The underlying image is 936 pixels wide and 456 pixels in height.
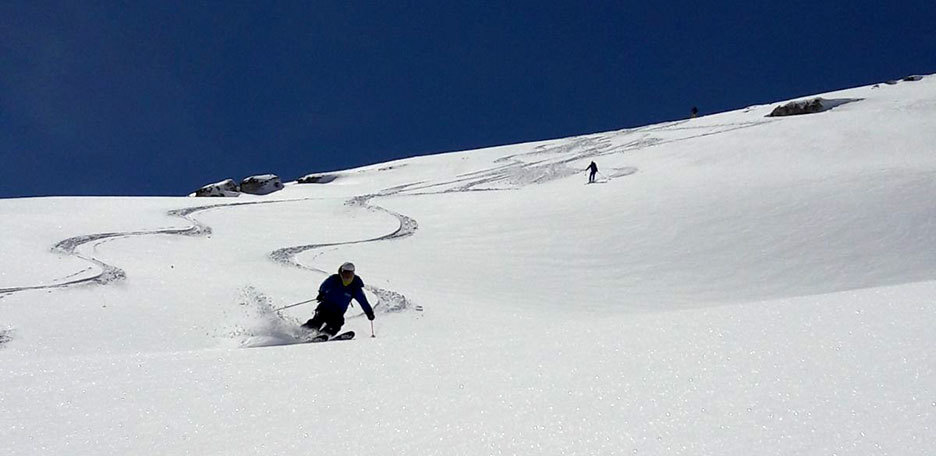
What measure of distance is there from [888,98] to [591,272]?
38.5 meters

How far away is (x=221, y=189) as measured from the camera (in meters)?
50.7

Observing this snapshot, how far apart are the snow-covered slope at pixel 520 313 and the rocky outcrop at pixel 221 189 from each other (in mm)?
20745

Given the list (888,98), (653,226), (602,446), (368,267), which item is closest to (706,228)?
(653,226)

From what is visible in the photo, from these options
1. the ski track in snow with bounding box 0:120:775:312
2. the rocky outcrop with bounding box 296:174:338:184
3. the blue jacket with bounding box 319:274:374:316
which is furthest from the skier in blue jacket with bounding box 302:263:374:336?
the rocky outcrop with bounding box 296:174:338:184

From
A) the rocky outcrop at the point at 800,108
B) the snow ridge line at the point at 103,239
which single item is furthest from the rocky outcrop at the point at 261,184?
the rocky outcrop at the point at 800,108

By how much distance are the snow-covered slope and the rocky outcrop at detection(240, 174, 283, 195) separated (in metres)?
21.2

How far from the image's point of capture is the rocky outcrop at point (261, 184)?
1989 inches

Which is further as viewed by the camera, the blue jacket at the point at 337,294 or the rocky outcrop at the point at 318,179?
the rocky outcrop at the point at 318,179

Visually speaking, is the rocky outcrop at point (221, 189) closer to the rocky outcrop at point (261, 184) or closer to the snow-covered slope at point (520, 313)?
the rocky outcrop at point (261, 184)

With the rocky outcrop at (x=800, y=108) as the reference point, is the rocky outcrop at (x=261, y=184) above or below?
above

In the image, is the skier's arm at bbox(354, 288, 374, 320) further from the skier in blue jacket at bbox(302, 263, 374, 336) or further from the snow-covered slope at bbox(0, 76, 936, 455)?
the snow-covered slope at bbox(0, 76, 936, 455)

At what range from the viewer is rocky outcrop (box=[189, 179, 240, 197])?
161 ft

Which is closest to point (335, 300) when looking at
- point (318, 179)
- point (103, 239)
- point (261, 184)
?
point (103, 239)

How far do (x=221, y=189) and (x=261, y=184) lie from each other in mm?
2886
